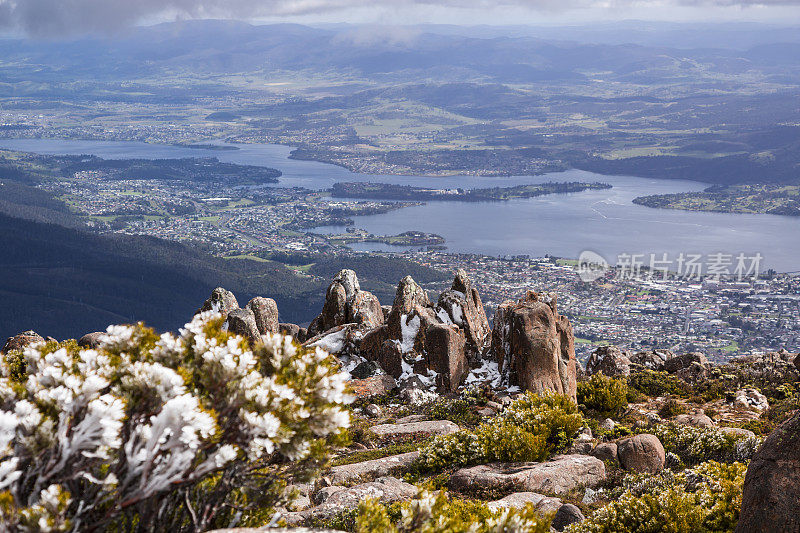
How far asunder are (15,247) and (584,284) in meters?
107

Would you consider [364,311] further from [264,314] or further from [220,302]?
[220,302]


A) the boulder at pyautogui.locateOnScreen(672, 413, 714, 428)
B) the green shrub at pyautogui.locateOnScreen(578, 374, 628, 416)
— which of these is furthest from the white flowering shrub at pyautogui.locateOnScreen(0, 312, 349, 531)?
the green shrub at pyautogui.locateOnScreen(578, 374, 628, 416)

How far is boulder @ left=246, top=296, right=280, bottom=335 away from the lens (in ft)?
104

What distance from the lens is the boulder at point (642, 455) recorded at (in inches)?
605

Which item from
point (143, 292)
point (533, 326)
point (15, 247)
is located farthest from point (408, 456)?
point (15, 247)

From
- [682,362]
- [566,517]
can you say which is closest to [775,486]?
[566,517]

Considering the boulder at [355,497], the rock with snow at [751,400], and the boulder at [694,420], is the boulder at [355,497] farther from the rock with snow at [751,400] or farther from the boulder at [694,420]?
the rock with snow at [751,400]

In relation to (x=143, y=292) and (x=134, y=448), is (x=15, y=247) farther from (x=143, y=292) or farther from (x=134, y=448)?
(x=134, y=448)

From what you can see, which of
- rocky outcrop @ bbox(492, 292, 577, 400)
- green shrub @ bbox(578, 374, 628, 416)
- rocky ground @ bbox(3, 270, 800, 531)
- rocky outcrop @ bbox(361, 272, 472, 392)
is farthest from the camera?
rocky outcrop @ bbox(361, 272, 472, 392)

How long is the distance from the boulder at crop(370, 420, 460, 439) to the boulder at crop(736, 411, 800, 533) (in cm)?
978

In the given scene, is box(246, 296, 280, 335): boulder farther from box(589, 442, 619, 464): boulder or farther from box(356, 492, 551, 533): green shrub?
box(356, 492, 551, 533): green shrub

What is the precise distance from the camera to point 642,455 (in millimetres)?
15438

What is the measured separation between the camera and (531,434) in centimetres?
1589

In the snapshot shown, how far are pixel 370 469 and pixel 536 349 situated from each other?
376 inches
